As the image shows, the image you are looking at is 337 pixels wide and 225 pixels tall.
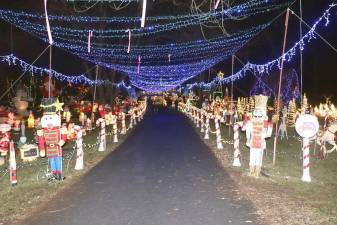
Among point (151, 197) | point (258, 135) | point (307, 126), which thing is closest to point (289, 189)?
point (258, 135)

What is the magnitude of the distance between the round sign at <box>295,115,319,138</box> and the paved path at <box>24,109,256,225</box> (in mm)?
2365

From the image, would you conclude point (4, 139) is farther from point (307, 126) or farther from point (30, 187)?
point (307, 126)

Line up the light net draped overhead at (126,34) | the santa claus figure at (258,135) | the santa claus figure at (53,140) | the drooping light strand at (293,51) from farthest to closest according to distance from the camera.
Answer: the light net draped overhead at (126,34), the drooping light strand at (293,51), the santa claus figure at (258,135), the santa claus figure at (53,140)

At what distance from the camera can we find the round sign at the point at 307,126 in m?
10.7

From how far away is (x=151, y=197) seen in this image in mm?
8641

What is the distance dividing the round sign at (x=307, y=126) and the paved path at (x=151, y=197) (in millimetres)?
2365

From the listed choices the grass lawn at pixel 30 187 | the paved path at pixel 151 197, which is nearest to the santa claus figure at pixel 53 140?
the grass lawn at pixel 30 187

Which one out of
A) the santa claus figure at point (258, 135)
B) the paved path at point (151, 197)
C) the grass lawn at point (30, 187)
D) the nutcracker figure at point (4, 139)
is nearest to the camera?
the paved path at point (151, 197)

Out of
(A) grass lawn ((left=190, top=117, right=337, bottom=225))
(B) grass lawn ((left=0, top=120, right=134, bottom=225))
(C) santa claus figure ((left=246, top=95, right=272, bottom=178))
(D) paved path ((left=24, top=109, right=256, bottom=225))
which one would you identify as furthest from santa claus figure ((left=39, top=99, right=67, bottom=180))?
(C) santa claus figure ((left=246, top=95, right=272, bottom=178))

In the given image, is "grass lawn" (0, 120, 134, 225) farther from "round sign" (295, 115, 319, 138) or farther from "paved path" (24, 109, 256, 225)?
"round sign" (295, 115, 319, 138)

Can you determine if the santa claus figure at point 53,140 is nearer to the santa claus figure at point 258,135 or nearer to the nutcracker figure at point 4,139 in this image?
the nutcracker figure at point 4,139

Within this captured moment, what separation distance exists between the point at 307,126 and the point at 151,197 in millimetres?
4823

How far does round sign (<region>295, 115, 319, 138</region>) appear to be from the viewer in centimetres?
1070

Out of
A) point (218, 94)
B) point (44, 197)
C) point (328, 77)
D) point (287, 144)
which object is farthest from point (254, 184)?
point (218, 94)
